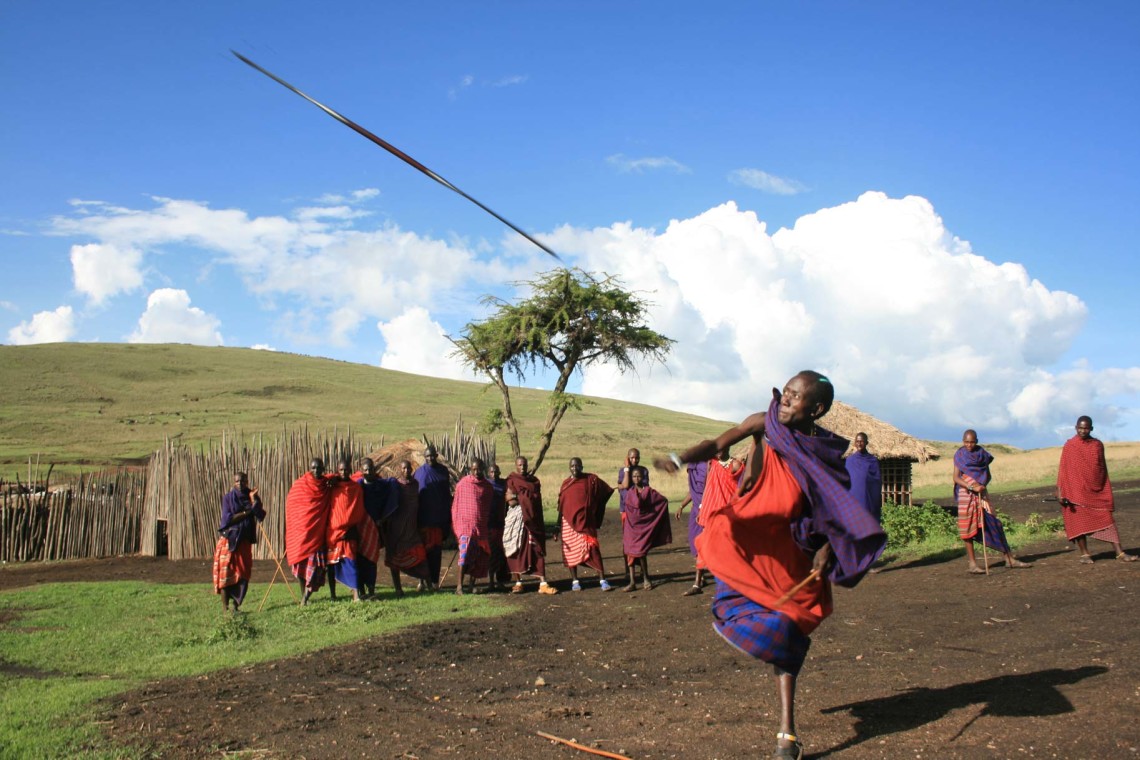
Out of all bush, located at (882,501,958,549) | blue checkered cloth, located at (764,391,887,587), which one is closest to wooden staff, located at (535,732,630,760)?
blue checkered cloth, located at (764,391,887,587)

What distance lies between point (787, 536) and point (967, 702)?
5.88 feet

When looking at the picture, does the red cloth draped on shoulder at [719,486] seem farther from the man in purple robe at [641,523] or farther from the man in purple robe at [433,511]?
the man in purple robe at [433,511]

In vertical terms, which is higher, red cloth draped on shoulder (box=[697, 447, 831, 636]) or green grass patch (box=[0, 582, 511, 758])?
red cloth draped on shoulder (box=[697, 447, 831, 636])

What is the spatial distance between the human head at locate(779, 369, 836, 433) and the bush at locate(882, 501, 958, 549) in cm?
1041

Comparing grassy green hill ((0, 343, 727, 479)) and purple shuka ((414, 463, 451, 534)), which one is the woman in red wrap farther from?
grassy green hill ((0, 343, 727, 479))

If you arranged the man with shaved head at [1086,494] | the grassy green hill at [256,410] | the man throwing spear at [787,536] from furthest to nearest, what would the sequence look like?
the grassy green hill at [256,410] → the man with shaved head at [1086,494] → the man throwing spear at [787,536]

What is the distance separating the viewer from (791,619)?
4773 mm

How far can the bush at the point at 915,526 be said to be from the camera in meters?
14.6

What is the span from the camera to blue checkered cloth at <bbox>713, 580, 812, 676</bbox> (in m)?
4.77

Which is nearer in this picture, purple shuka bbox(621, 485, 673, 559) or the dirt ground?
the dirt ground

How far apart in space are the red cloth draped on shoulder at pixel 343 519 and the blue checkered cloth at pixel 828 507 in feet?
Answer: 26.4

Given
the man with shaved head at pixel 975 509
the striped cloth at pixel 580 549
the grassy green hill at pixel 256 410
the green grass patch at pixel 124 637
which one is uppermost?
the grassy green hill at pixel 256 410

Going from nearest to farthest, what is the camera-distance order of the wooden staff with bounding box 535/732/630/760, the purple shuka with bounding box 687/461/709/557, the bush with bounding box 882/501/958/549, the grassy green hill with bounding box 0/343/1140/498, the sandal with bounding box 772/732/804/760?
the sandal with bounding box 772/732/804/760, the wooden staff with bounding box 535/732/630/760, the purple shuka with bounding box 687/461/709/557, the bush with bounding box 882/501/958/549, the grassy green hill with bounding box 0/343/1140/498

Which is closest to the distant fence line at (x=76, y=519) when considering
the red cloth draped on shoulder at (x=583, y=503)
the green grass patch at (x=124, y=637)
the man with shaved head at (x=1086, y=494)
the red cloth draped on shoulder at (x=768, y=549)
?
the green grass patch at (x=124, y=637)
